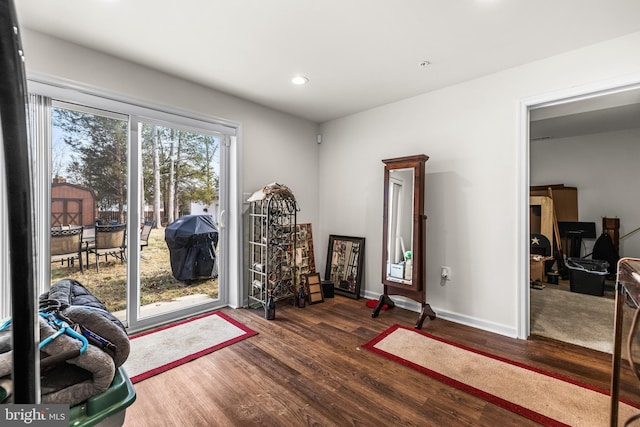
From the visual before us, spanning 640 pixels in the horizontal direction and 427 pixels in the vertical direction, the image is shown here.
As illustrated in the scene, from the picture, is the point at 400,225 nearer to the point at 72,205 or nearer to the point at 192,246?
the point at 192,246

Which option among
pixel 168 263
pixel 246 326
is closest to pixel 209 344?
pixel 246 326

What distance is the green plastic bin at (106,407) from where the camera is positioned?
2.52 feet

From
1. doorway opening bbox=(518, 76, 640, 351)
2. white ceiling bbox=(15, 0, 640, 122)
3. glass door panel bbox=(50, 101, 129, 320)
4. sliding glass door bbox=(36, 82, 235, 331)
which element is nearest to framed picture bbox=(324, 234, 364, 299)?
sliding glass door bbox=(36, 82, 235, 331)

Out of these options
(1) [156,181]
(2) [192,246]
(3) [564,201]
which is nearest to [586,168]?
(3) [564,201]

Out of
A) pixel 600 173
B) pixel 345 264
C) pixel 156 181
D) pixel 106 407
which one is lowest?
pixel 345 264

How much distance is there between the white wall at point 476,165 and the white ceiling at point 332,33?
0.55 feet

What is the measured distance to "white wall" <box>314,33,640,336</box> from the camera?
2.43m

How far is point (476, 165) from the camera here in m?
2.87

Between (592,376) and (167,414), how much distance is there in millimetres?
2872

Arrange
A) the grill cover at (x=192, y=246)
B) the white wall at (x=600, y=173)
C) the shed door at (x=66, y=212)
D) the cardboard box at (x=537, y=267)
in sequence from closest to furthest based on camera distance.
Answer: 1. the shed door at (x=66, y=212)
2. the grill cover at (x=192, y=246)
3. the cardboard box at (x=537, y=267)
4. the white wall at (x=600, y=173)

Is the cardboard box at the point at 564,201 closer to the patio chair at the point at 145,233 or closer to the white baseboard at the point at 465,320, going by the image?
the white baseboard at the point at 465,320

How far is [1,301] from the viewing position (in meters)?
1.95

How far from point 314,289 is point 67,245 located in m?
2.47

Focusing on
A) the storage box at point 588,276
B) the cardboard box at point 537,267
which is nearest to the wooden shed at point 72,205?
the cardboard box at point 537,267
